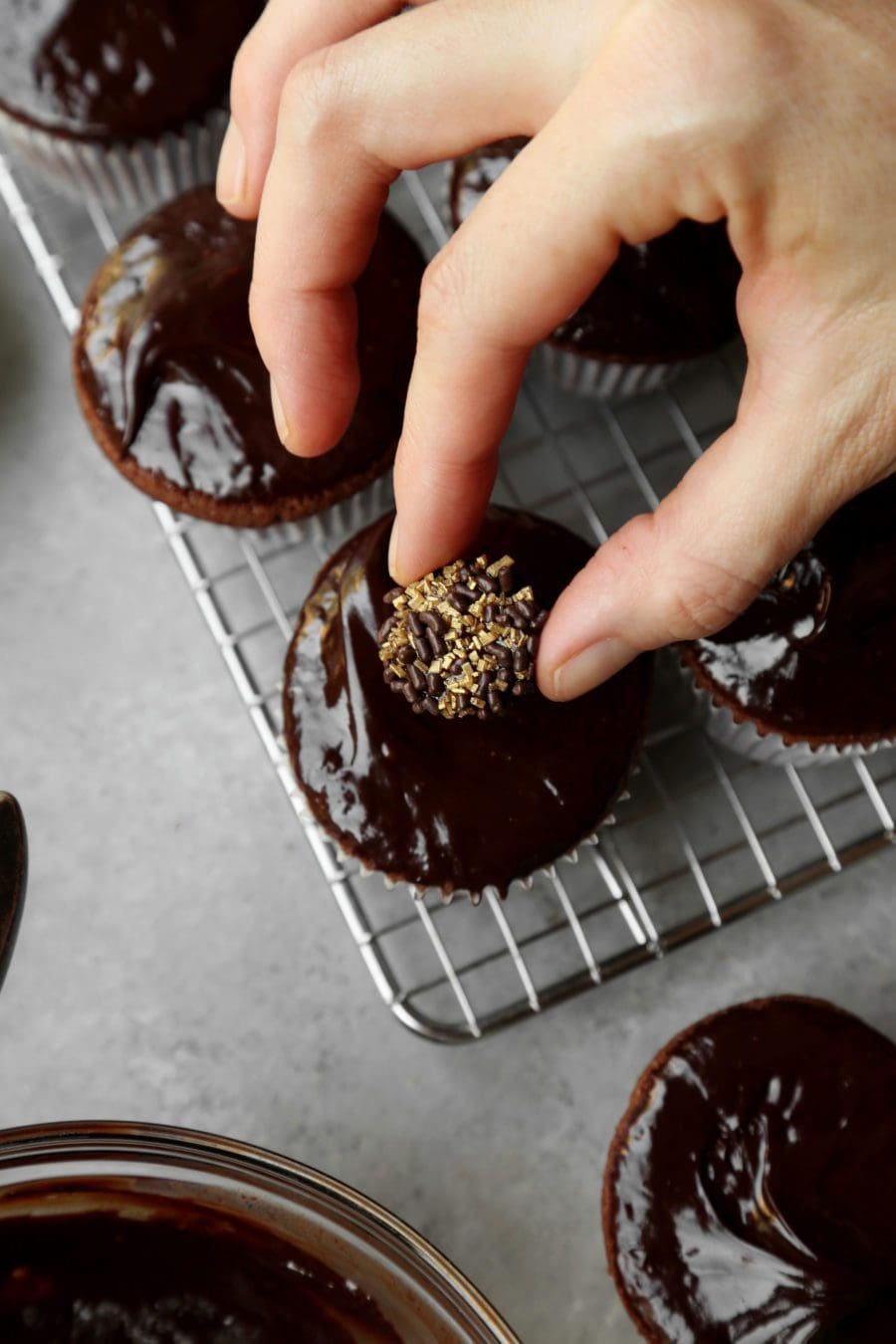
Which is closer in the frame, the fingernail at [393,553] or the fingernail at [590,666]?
the fingernail at [590,666]

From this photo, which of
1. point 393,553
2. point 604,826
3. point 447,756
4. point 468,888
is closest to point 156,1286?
point 468,888

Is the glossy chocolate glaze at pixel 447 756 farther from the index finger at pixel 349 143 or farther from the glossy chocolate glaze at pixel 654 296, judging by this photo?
the glossy chocolate glaze at pixel 654 296

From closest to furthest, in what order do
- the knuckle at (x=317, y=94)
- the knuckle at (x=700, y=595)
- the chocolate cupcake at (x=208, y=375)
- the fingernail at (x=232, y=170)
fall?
1. the knuckle at (x=700, y=595)
2. the knuckle at (x=317, y=94)
3. the fingernail at (x=232, y=170)
4. the chocolate cupcake at (x=208, y=375)

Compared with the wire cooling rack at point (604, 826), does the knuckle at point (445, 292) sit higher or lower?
higher

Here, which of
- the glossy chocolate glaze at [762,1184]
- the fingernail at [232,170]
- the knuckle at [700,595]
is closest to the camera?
the knuckle at [700,595]

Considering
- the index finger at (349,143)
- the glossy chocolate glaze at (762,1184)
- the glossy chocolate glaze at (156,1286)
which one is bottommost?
the glossy chocolate glaze at (762,1184)

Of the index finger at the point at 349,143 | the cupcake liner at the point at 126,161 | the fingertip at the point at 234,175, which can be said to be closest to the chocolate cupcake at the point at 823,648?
the index finger at the point at 349,143

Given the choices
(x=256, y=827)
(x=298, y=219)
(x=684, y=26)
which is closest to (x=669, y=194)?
(x=684, y=26)

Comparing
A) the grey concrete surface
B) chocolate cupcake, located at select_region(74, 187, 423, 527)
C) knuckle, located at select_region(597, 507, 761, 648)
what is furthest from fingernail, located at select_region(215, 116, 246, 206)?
knuckle, located at select_region(597, 507, 761, 648)
